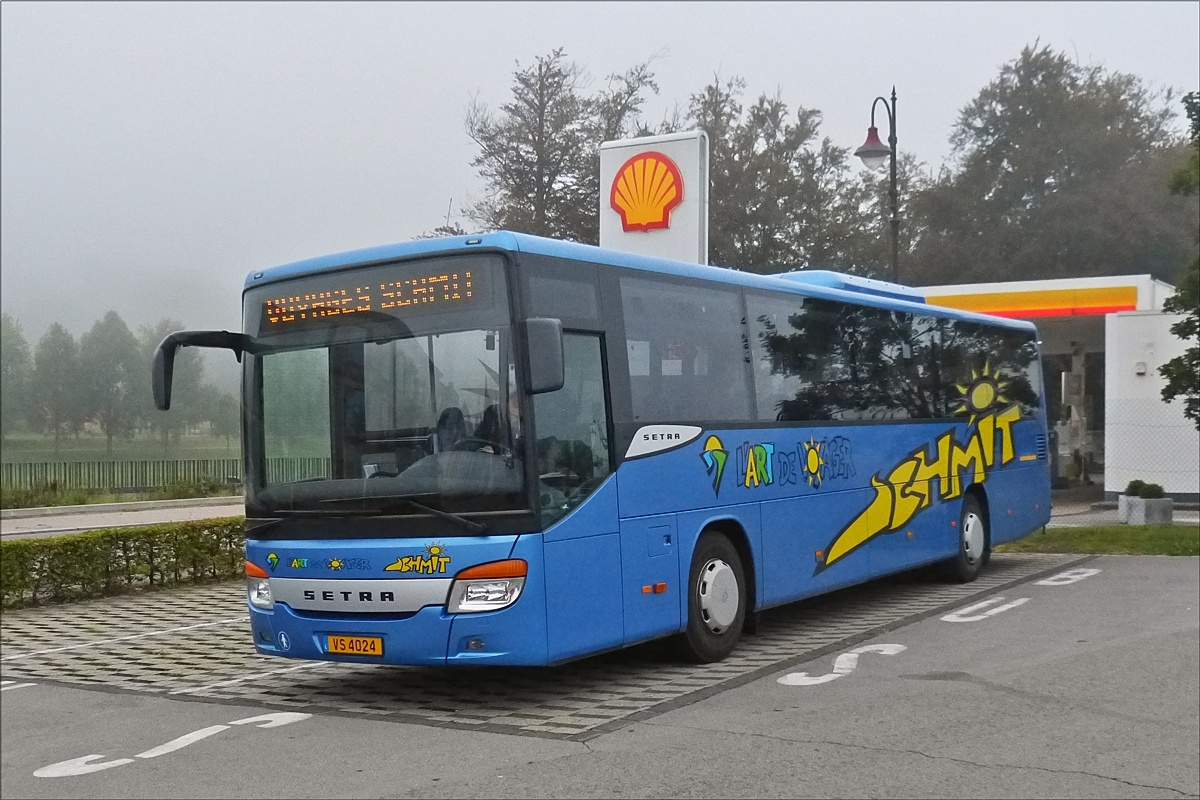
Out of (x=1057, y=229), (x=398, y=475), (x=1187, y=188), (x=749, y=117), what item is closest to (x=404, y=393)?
(x=398, y=475)

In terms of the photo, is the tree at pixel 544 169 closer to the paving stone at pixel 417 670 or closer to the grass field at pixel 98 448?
the grass field at pixel 98 448

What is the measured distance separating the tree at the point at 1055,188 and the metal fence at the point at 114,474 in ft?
108

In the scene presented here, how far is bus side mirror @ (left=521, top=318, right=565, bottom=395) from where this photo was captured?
7.79m

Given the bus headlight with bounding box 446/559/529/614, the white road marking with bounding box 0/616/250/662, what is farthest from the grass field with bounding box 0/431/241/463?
the bus headlight with bounding box 446/559/529/614

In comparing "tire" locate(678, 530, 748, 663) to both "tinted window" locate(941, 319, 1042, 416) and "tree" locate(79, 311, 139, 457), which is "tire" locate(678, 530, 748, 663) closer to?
"tinted window" locate(941, 319, 1042, 416)

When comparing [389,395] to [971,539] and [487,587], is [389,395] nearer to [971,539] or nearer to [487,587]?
[487,587]

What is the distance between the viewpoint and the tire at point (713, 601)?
947cm

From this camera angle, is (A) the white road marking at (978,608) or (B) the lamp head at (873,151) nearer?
(A) the white road marking at (978,608)

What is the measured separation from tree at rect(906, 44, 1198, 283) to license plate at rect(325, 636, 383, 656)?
50.5 m

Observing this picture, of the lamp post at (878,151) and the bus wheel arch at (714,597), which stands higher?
the lamp post at (878,151)

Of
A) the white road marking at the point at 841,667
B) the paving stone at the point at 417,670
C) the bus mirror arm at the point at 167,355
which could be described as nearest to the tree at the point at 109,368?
the paving stone at the point at 417,670

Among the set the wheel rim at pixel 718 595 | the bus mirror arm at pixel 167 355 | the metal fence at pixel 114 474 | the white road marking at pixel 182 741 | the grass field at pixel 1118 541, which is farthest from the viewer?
the metal fence at pixel 114 474

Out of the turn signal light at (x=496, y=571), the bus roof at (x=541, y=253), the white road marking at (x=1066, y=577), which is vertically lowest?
the white road marking at (x=1066, y=577)

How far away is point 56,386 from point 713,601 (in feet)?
43.6
